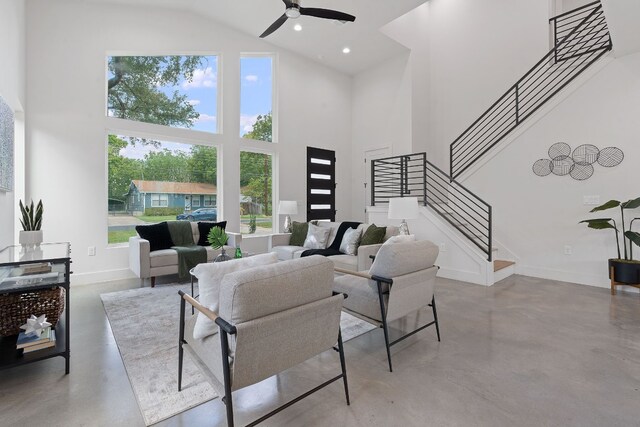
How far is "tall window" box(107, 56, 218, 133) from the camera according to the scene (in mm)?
5090

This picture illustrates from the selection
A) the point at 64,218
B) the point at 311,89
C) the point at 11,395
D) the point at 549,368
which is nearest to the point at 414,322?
the point at 549,368

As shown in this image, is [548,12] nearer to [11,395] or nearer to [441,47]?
[441,47]

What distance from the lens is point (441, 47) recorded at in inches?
279

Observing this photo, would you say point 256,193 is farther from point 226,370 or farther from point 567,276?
point 567,276

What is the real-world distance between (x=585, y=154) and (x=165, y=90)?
704 centimetres

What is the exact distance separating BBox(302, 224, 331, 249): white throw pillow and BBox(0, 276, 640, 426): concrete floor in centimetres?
234

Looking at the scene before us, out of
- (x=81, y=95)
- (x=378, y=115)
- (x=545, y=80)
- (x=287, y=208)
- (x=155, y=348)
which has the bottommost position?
(x=155, y=348)

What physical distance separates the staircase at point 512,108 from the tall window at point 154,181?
144 inches

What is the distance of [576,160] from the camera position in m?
4.77

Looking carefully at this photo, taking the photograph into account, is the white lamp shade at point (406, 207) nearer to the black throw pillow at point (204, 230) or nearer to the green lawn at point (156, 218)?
the black throw pillow at point (204, 230)

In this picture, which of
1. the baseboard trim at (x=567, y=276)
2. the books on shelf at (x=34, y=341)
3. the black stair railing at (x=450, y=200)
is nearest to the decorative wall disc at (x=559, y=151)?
the black stair railing at (x=450, y=200)

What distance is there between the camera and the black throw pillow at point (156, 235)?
4723mm

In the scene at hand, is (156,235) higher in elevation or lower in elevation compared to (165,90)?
lower

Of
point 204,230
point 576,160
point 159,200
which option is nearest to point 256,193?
point 204,230
